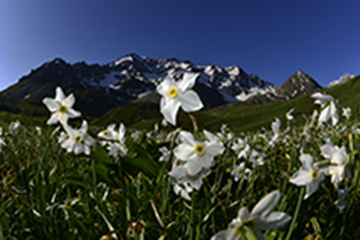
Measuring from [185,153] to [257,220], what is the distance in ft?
1.65

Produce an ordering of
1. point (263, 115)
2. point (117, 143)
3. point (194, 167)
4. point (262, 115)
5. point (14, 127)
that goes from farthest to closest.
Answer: point (262, 115), point (263, 115), point (14, 127), point (117, 143), point (194, 167)

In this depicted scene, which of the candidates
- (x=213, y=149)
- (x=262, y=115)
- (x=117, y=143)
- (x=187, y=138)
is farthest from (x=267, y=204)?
(x=262, y=115)

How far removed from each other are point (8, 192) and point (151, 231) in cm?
167

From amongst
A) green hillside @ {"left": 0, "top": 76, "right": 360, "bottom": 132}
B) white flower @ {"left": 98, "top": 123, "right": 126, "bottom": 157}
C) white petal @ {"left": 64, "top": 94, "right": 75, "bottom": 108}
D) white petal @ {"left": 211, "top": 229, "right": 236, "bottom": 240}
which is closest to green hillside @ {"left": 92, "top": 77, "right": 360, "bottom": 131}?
green hillside @ {"left": 0, "top": 76, "right": 360, "bottom": 132}

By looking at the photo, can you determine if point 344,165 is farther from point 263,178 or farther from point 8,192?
point 8,192

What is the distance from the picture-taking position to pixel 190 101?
1.24 meters

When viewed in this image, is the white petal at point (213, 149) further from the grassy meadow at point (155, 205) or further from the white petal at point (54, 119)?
the white petal at point (54, 119)

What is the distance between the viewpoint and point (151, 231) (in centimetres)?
177

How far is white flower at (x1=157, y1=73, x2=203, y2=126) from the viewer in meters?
1.21

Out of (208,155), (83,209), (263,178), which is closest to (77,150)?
(83,209)

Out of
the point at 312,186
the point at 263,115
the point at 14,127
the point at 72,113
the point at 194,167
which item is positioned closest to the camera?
the point at 194,167

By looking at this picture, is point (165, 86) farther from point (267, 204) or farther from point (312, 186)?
point (312, 186)

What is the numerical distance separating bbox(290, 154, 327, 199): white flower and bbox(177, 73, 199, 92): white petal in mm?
731

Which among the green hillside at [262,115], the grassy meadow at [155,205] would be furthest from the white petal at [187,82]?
the green hillside at [262,115]
